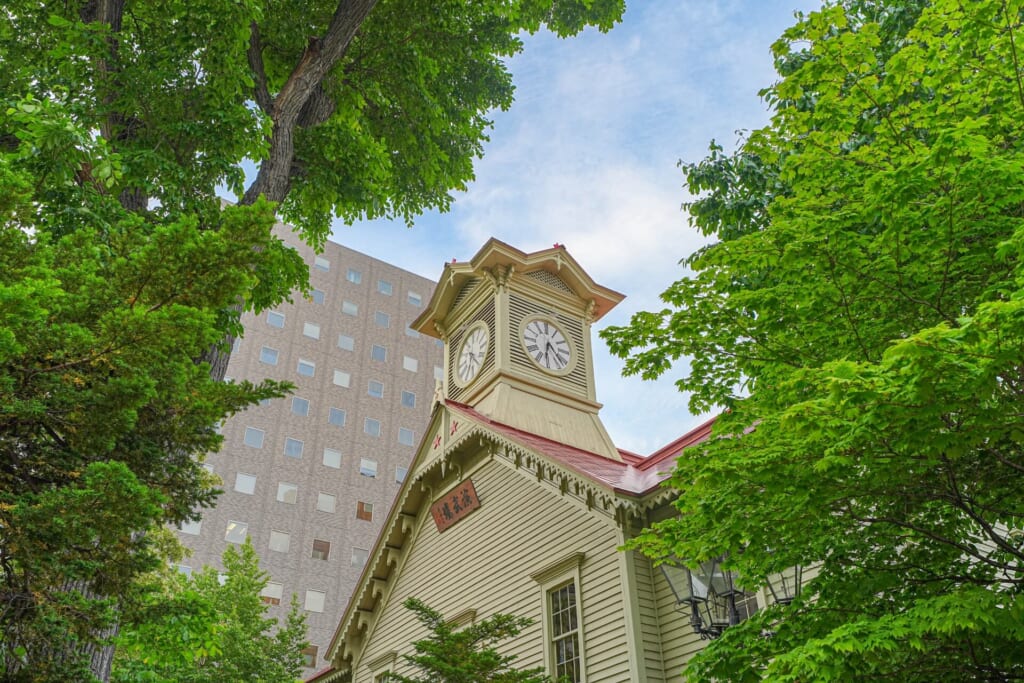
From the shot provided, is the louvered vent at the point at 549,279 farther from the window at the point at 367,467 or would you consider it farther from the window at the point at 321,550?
the window at the point at 367,467

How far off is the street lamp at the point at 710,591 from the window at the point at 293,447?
44714 millimetres

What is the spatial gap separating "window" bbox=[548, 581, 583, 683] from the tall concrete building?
31.1 meters

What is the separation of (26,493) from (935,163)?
7112 mm

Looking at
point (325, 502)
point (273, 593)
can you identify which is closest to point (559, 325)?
point (273, 593)

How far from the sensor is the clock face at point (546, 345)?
2036cm

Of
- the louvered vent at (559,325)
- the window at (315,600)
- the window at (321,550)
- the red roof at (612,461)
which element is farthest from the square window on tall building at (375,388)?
the red roof at (612,461)

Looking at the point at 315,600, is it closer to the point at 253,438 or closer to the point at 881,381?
the point at 253,438

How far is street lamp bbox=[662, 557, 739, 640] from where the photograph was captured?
25.4 ft

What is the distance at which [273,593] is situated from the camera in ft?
143

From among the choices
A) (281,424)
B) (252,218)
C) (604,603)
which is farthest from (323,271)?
(252,218)

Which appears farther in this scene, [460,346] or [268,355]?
[268,355]

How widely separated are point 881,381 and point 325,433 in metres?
50.0

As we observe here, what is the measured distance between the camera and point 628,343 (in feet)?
27.5

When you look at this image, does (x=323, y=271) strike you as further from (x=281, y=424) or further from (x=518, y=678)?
(x=518, y=678)
